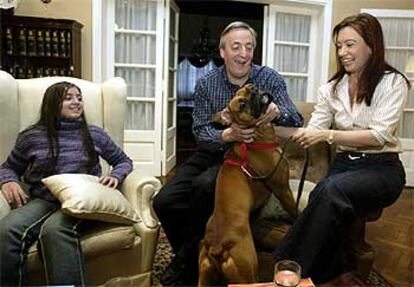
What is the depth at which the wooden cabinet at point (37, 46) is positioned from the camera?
362 centimetres

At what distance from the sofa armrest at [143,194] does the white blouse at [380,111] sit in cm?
87

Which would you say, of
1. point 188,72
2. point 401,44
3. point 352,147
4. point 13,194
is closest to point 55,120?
point 13,194

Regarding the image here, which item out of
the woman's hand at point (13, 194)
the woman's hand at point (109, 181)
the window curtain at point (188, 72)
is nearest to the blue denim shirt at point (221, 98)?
the woman's hand at point (109, 181)

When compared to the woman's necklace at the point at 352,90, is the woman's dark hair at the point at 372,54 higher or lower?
higher

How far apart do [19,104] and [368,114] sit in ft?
5.34

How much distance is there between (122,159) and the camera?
2004 millimetres

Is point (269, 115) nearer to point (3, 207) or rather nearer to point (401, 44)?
point (3, 207)

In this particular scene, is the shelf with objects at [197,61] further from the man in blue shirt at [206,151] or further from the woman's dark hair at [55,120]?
the woman's dark hair at [55,120]

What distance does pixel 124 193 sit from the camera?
1942 millimetres

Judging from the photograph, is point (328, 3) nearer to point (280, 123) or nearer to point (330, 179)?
point (280, 123)

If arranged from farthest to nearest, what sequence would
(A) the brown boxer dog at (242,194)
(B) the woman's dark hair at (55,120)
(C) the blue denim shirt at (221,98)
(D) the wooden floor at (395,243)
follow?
(D) the wooden floor at (395,243) → (C) the blue denim shirt at (221,98) → (B) the woman's dark hair at (55,120) → (A) the brown boxer dog at (242,194)

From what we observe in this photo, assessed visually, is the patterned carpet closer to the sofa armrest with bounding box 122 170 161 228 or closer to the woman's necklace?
the sofa armrest with bounding box 122 170 161 228

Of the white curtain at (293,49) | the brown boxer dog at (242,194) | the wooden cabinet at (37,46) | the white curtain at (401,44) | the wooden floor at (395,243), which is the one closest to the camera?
the brown boxer dog at (242,194)

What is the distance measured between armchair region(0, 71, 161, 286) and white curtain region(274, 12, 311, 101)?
267 cm
